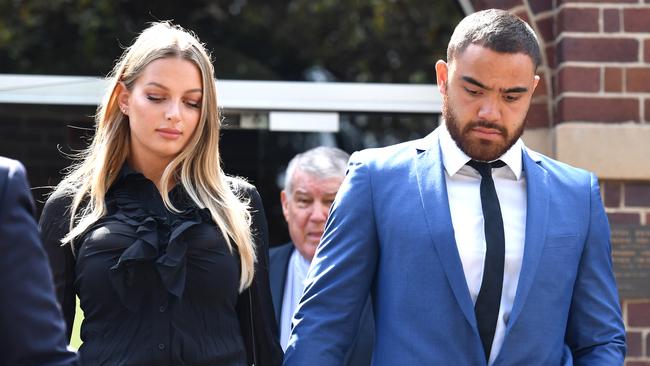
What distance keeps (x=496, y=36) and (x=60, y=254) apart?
1391mm

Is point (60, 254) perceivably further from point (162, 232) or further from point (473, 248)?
point (473, 248)

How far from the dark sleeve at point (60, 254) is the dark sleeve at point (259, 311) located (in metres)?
0.50

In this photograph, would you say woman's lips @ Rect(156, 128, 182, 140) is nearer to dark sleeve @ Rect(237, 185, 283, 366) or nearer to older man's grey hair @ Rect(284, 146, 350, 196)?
dark sleeve @ Rect(237, 185, 283, 366)

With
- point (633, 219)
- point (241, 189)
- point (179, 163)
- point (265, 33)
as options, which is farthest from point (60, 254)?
point (265, 33)

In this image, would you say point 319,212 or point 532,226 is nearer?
point 532,226

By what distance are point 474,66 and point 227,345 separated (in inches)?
41.1

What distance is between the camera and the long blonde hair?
3479mm

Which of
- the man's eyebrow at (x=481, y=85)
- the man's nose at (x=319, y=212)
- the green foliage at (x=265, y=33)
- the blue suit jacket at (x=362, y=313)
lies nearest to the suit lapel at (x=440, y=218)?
the man's eyebrow at (x=481, y=85)

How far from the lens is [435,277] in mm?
3207

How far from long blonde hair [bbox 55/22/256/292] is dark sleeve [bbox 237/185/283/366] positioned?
0.18 feet

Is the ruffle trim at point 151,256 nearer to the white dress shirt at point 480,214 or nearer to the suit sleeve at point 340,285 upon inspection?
the suit sleeve at point 340,285

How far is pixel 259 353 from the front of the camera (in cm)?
356

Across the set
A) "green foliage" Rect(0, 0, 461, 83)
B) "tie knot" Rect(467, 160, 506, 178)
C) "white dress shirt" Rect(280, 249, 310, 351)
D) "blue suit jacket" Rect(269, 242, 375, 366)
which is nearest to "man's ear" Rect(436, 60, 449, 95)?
"tie knot" Rect(467, 160, 506, 178)

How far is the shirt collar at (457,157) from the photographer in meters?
3.33
